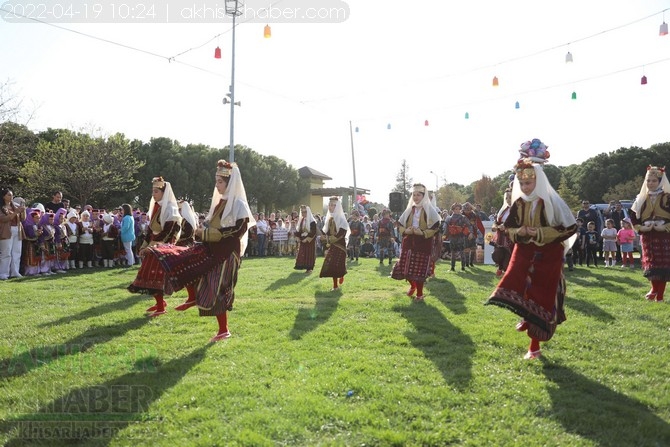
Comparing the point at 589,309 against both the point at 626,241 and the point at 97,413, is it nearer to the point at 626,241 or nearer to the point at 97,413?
the point at 97,413

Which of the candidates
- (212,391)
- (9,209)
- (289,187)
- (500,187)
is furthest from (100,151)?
(500,187)

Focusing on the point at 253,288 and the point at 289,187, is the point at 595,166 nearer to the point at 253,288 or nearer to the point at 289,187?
the point at 289,187

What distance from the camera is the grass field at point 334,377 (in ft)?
12.4

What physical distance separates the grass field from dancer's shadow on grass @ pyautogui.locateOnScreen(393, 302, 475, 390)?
0.03 m

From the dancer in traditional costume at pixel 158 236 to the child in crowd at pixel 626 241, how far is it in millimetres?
13891

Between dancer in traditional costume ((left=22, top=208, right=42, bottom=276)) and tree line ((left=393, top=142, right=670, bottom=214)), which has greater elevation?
tree line ((left=393, top=142, right=670, bottom=214))

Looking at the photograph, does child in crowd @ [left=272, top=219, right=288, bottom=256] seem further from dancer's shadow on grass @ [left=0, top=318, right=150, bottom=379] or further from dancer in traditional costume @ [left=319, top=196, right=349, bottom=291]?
dancer's shadow on grass @ [left=0, top=318, right=150, bottom=379]

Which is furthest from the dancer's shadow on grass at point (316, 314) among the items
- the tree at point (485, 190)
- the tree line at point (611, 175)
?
the tree at point (485, 190)

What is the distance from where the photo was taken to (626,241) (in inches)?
616

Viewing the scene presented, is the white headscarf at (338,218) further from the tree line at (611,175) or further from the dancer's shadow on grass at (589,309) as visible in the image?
the tree line at (611,175)

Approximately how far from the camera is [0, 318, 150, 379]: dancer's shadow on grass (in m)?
5.34

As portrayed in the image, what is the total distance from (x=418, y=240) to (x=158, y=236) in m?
4.72

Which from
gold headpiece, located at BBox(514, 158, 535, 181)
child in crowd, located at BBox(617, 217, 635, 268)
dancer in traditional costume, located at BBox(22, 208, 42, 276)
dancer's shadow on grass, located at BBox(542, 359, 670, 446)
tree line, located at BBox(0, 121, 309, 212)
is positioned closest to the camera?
dancer's shadow on grass, located at BBox(542, 359, 670, 446)

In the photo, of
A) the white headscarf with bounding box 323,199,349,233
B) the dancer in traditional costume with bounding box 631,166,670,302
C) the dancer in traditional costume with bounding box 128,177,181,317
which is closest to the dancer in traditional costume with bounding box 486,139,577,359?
the dancer in traditional costume with bounding box 631,166,670,302
